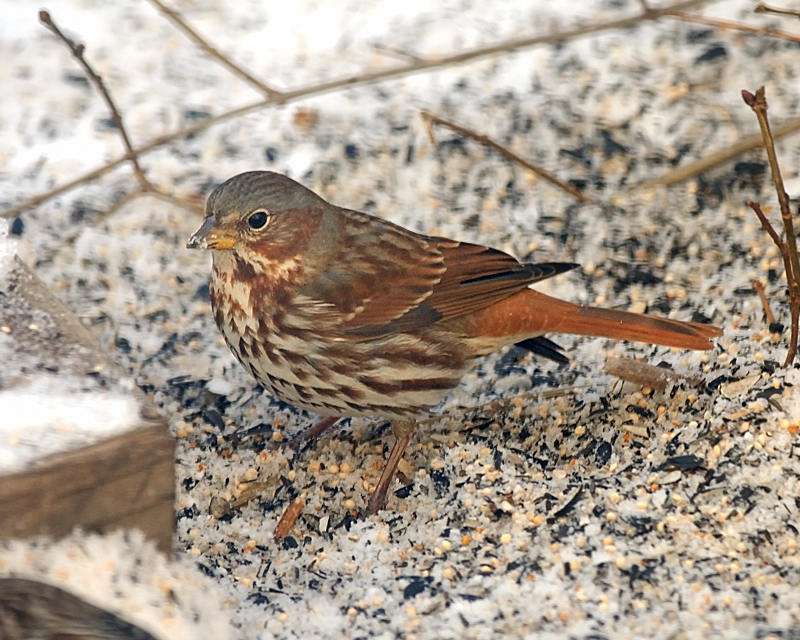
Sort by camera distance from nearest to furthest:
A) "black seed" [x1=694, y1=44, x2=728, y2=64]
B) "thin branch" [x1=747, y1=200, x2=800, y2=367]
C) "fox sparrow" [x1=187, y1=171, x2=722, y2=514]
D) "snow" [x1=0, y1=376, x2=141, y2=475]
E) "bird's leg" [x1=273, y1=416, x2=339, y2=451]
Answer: "snow" [x1=0, y1=376, x2=141, y2=475] → "thin branch" [x1=747, y1=200, x2=800, y2=367] → "fox sparrow" [x1=187, y1=171, x2=722, y2=514] → "bird's leg" [x1=273, y1=416, x2=339, y2=451] → "black seed" [x1=694, y1=44, x2=728, y2=64]

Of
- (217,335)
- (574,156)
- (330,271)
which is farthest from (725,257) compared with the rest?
(217,335)

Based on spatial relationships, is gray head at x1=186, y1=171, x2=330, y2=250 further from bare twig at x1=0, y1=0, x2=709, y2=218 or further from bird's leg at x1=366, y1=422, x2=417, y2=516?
bare twig at x1=0, y1=0, x2=709, y2=218

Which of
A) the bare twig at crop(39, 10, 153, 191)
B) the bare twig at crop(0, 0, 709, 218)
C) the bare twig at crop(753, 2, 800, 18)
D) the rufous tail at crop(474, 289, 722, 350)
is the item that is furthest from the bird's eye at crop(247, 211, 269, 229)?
the bare twig at crop(753, 2, 800, 18)

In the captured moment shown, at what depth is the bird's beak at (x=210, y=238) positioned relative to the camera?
329 centimetres

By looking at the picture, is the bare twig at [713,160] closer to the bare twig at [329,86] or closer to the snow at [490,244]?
the snow at [490,244]

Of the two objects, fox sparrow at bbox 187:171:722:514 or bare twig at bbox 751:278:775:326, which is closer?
fox sparrow at bbox 187:171:722:514

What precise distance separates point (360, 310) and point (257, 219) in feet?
1.36

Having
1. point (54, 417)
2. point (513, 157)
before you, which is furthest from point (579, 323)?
point (54, 417)

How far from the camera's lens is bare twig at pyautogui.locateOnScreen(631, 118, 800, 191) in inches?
179

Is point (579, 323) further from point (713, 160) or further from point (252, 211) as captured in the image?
point (713, 160)

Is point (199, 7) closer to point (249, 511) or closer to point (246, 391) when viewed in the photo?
point (246, 391)

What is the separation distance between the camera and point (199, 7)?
589cm

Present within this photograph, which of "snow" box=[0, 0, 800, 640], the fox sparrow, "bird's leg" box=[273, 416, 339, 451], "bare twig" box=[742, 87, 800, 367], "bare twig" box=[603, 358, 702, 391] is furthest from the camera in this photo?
"bird's leg" box=[273, 416, 339, 451]

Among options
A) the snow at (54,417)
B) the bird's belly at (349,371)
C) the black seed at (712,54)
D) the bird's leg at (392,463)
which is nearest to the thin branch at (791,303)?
the bird's belly at (349,371)
